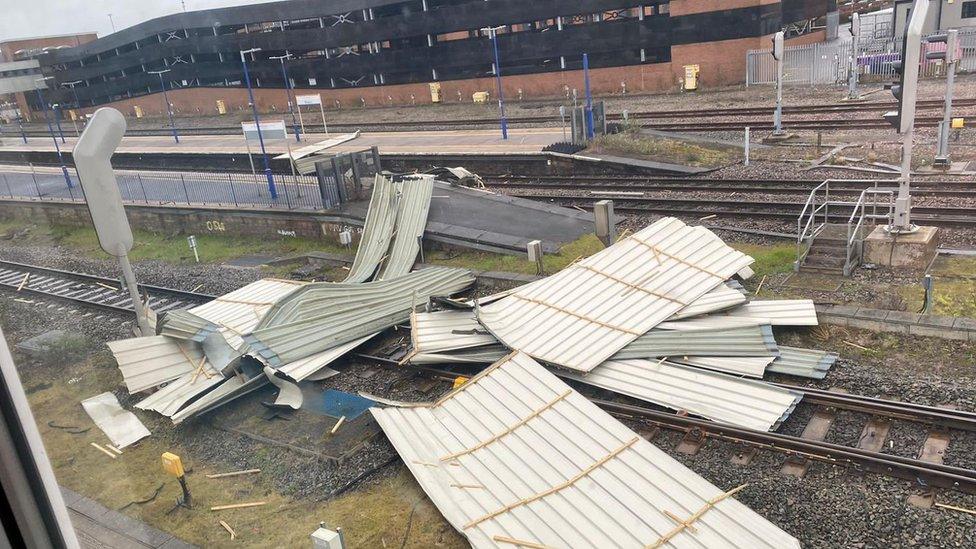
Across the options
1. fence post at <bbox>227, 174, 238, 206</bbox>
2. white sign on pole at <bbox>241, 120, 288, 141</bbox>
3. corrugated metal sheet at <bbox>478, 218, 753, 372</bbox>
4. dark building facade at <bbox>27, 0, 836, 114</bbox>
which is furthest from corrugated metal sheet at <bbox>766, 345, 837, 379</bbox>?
dark building facade at <bbox>27, 0, 836, 114</bbox>

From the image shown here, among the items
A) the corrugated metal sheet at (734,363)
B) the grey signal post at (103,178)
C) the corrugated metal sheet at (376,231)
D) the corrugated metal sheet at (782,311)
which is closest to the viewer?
the grey signal post at (103,178)

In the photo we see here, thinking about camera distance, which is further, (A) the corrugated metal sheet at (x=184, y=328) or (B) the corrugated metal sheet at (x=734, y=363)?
(A) the corrugated metal sheet at (x=184, y=328)

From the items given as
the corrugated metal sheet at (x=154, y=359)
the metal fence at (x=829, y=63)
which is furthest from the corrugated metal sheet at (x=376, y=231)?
the metal fence at (x=829, y=63)

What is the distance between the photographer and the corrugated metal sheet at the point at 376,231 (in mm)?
13438

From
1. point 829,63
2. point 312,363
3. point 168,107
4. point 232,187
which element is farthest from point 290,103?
point 312,363

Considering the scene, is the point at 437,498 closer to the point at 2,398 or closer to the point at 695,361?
the point at 695,361

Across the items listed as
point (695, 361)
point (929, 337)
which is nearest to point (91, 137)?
point (695, 361)

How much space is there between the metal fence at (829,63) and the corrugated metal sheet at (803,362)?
947 inches

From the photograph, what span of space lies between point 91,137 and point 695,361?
22.6ft

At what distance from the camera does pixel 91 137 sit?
6777mm

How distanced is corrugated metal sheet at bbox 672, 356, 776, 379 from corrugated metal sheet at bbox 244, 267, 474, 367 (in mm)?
4207

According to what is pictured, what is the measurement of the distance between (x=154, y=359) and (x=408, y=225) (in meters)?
6.27

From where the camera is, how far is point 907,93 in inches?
428

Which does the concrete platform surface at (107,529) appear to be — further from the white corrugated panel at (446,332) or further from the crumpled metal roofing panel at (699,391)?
the crumpled metal roofing panel at (699,391)
